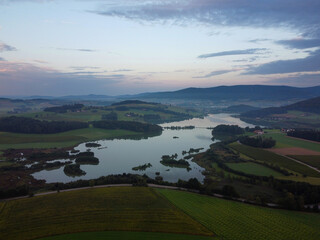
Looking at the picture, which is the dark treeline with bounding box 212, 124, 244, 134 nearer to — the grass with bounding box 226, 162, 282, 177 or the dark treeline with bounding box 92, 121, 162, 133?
the dark treeline with bounding box 92, 121, 162, 133

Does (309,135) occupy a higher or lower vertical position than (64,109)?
lower

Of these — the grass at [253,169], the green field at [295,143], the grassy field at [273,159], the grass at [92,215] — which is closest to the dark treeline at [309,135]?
the green field at [295,143]

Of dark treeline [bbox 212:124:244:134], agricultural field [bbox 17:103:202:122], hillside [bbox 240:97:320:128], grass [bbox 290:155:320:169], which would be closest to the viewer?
grass [bbox 290:155:320:169]

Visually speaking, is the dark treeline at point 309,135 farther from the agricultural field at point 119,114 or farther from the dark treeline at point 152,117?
the dark treeline at point 152,117

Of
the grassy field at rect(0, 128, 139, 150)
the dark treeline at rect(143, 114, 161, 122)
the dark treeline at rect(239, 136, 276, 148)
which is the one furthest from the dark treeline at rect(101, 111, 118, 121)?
the dark treeline at rect(239, 136, 276, 148)

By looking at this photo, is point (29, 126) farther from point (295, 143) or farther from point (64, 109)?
point (295, 143)

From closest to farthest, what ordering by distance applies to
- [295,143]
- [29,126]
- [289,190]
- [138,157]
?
[289,190] < [138,157] < [295,143] < [29,126]

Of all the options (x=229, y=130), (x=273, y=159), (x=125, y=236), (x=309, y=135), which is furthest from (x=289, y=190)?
(x=229, y=130)
